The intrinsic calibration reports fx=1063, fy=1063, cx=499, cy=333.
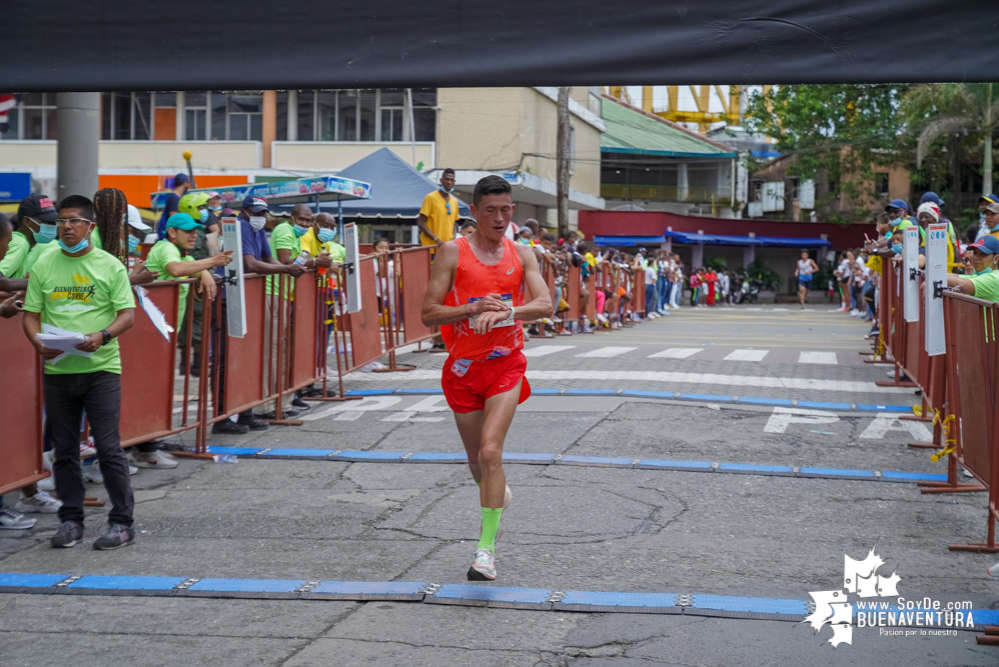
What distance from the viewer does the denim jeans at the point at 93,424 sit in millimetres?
6223

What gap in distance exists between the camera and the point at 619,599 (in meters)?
5.02

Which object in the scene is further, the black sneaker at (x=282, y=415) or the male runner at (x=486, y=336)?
the black sneaker at (x=282, y=415)

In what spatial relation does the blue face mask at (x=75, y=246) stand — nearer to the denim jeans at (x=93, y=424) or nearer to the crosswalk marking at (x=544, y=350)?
the denim jeans at (x=93, y=424)

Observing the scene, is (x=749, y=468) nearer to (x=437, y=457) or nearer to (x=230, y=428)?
(x=437, y=457)

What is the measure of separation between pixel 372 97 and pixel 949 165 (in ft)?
84.2

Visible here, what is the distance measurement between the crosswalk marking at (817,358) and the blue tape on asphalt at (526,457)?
25.3ft

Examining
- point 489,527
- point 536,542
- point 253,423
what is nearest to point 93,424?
point 489,527

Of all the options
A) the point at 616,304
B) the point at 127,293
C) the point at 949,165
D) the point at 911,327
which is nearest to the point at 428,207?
the point at 911,327

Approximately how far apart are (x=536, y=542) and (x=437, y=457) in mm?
2558

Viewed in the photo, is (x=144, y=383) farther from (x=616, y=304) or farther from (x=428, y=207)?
(x=616, y=304)

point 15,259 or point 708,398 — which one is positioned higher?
point 15,259

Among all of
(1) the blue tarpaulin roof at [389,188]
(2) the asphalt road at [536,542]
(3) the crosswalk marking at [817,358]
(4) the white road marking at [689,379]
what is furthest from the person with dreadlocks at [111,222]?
(1) the blue tarpaulin roof at [389,188]

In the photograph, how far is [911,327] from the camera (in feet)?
36.2

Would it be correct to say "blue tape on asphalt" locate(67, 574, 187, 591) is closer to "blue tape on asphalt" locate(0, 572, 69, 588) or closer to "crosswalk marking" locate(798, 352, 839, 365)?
"blue tape on asphalt" locate(0, 572, 69, 588)
